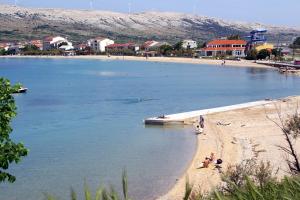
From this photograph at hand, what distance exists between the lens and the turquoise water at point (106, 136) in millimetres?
18062

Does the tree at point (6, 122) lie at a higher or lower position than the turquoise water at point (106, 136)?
higher

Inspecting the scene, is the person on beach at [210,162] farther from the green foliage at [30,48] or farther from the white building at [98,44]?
the green foliage at [30,48]

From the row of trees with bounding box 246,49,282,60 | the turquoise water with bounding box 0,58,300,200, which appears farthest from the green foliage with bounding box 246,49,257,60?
the turquoise water with bounding box 0,58,300,200

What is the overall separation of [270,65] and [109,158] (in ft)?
257

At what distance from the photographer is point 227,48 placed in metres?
124

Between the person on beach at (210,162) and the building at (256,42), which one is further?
the building at (256,42)

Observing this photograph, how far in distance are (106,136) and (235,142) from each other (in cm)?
720

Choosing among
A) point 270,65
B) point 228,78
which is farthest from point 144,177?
point 270,65

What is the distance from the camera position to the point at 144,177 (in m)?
18.2

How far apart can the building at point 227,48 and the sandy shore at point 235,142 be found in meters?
88.5

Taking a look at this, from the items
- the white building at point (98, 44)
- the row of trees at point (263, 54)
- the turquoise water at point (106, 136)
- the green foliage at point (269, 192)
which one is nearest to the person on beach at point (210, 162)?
the turquoise water at point (106, 136)

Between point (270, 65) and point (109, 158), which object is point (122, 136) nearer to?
point (109, 158)

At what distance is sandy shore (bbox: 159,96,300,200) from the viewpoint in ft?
57.8

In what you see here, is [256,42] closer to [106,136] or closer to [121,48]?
[121,48]
